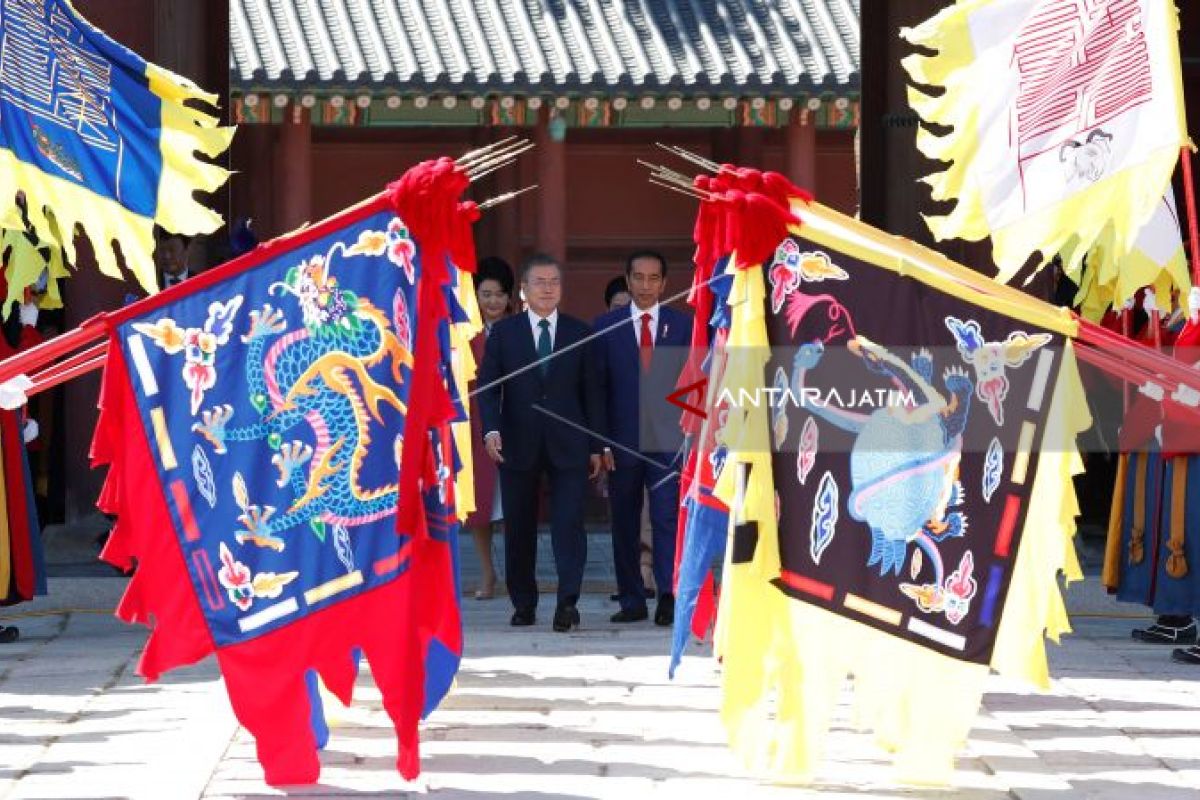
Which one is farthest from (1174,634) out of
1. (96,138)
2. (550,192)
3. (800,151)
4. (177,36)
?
(550,192)

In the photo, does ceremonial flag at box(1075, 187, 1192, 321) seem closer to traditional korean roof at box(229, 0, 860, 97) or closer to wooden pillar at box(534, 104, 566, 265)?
traditional korean roof at box(229, 0, 860, 97)

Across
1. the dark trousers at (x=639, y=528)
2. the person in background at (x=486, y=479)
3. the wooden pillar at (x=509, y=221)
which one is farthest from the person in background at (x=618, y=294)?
the wooden pillar at (x=509, y=221)

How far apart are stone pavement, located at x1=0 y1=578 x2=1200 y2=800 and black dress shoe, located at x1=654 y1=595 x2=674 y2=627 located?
424 mm

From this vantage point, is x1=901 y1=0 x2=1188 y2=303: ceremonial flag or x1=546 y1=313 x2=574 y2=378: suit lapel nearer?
x1=901 y1=0 x2=1188 y2=303: ceremonial flag

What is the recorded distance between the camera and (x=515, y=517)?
33.8ft

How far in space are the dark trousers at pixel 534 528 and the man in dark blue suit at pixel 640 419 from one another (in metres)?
A: 0.22

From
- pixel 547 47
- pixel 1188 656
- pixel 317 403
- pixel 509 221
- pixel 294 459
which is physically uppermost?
pixel 547 47

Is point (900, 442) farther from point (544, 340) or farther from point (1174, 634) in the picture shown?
point (544, 340)

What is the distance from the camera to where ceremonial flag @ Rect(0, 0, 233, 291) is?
6910 millimetres

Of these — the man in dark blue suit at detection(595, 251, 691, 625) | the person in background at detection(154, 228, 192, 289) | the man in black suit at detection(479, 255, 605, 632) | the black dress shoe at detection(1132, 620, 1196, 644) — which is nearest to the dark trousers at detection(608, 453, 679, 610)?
the man in dark blue suit at detection(595, 251, 691, 625)

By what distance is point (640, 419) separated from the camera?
10391 millimetres

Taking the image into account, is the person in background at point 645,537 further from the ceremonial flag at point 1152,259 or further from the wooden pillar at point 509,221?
the ceremonial flag at point 1152,259

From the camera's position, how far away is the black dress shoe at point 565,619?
999cm

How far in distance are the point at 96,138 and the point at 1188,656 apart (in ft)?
16.0
